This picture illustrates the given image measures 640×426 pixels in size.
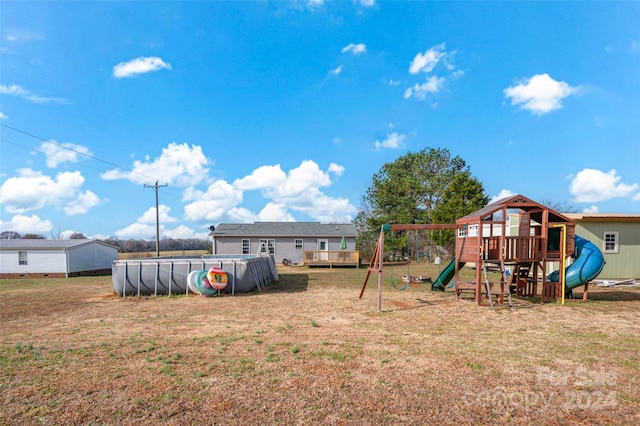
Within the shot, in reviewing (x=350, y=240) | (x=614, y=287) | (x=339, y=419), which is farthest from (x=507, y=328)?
(x=350, y=240)

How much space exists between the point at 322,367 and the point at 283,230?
89.4 feet

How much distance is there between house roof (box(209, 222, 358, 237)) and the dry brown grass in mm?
21227

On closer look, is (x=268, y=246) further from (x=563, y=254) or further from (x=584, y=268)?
(x=584, y=268)

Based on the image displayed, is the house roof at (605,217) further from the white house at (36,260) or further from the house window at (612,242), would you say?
the white house at (36,260)

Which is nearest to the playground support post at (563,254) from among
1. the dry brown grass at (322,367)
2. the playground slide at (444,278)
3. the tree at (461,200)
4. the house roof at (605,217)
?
the dry brown grass at (322,367)

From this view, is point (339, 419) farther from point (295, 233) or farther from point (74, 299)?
point (295, 233)

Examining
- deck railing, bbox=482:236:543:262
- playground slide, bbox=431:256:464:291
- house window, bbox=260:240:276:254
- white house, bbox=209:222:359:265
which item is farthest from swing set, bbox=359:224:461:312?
house window, bbox=260:240:276:254

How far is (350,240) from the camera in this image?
3161 centimetres

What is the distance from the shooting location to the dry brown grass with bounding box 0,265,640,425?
13.6 feet

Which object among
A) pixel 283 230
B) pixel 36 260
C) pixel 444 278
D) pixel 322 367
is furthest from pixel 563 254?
pixel 36 260

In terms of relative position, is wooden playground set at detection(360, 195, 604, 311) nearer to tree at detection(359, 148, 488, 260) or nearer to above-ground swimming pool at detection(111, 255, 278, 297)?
above-ground swimming pool at detection(111, 255, 278, 297)

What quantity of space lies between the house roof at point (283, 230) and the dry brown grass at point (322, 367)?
836 inches

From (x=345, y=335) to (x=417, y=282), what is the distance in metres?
10.6

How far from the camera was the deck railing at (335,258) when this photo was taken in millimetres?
28234
